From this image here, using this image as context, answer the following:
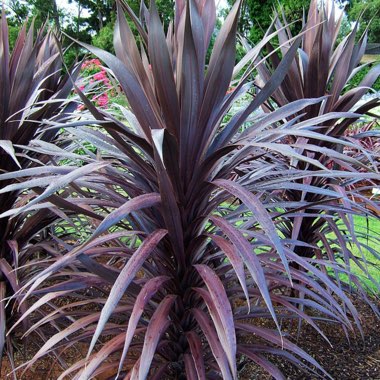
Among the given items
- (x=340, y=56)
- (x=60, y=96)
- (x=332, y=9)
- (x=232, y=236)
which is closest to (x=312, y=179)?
(x=340, y=56)

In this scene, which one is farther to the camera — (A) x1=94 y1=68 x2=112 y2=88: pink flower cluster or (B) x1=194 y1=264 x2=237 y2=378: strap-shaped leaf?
(A) x1=94 y1=68 x2=112 y2=88: pink flower cluster

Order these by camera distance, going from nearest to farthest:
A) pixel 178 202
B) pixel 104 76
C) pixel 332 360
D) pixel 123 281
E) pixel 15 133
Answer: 1. pixel 123 281
2. pixel 178 202
3. pixel 15 133
4. pixel 332 360
5. pixel 104 76

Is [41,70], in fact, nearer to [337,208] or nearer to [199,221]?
[199,221]

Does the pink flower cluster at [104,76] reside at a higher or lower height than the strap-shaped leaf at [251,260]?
higher

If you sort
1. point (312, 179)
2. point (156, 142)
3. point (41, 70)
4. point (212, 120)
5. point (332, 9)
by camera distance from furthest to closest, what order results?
point (332, 9) → point (312, 179) → point (41, 70) → point (212, 120) → point (156, 142)

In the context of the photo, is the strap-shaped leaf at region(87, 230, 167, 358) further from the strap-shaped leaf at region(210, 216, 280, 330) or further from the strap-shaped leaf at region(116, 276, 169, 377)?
the strap-shaped leaf at region(210, 216, 280, 330)

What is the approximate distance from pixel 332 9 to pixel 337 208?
4.22 ft

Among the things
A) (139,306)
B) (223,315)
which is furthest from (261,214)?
(139,306)

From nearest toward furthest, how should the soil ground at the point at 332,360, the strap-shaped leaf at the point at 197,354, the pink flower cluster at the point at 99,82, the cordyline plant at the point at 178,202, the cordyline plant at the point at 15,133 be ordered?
the cordyline plant at the point at 178,202
the strap-shaped leaf at the point at 197,354
the cordyline plant at the point at 15,133
the soil ground at the point at 332,360
the pink flower cluster at the point at 99,82

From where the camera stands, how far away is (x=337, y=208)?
1.33m

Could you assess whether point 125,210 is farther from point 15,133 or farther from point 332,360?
point 332,360

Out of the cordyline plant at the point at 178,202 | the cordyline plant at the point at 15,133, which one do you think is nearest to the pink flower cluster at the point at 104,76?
the cordyline plant at the point at 15,133

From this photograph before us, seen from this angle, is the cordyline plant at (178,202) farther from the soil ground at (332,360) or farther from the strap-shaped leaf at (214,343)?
the soil ground at (332,360)

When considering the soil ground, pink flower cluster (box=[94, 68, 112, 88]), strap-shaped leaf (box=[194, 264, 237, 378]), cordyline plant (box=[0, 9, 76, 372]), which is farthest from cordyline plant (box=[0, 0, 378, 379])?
pink flower cluster (box=[94, 68, 112, 88])
